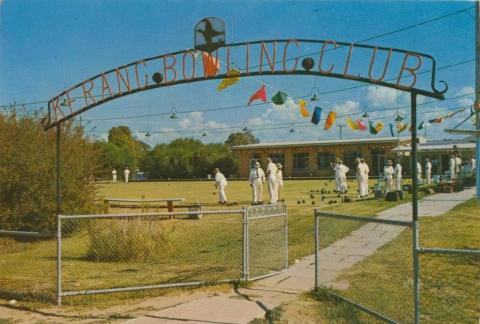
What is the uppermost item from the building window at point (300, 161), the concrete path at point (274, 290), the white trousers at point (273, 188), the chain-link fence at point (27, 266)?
the building window at point (300, 161)

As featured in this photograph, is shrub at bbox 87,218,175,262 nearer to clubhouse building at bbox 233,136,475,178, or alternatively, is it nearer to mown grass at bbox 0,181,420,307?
mown grass at bbox 0,181,420,307

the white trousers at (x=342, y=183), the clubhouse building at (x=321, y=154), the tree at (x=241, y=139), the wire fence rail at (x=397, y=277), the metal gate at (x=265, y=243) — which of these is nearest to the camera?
the wire fence rail at (x=397, y=277)

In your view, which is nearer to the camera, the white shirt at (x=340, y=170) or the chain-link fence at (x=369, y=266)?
the chain-link fence at (x=369, y=266)

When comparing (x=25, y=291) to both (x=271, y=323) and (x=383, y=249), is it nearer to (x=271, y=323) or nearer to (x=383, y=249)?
(x=271, y=323)

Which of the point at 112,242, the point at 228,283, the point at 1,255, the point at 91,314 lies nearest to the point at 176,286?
the point at 228,283

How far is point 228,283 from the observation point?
26.6 feet

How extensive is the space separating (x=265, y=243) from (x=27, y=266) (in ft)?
16.6

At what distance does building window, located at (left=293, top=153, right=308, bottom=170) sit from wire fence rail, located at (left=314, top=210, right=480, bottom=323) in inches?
1956

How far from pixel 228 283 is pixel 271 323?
215 cm

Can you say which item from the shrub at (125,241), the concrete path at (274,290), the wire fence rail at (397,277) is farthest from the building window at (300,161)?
the shrub at (125,241)

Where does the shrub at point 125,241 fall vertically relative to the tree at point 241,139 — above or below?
below

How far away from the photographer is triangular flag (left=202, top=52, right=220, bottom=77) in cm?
717

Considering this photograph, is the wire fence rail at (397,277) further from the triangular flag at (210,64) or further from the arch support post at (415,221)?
the triangular flag at (210,64)

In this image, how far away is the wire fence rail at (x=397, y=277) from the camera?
6.10 metres
